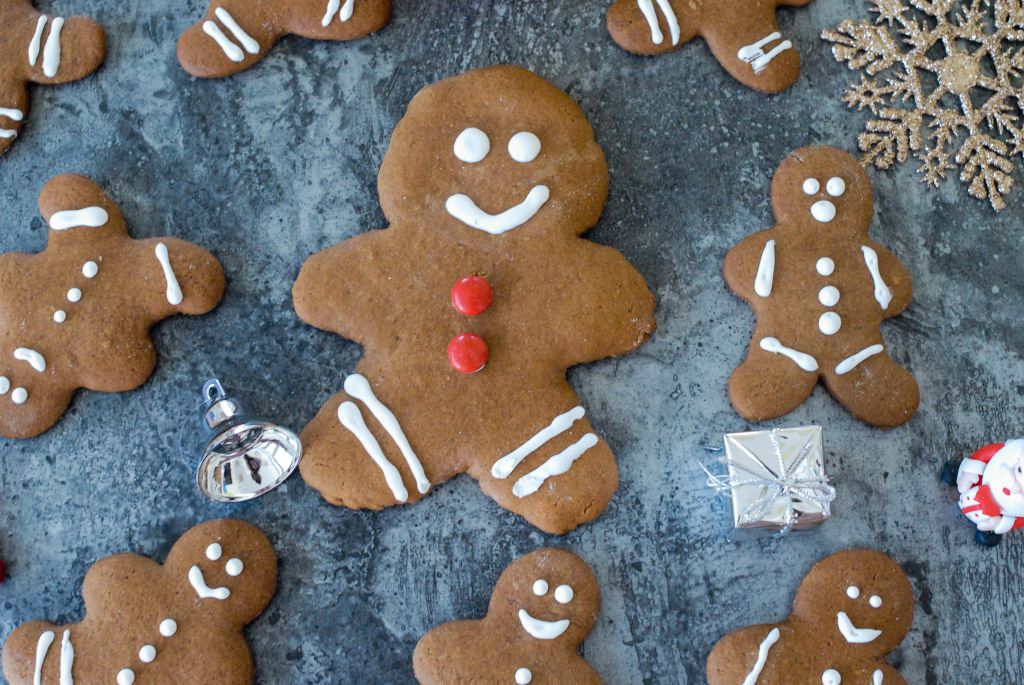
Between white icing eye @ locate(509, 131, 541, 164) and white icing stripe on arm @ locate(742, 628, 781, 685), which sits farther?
white icing eye @ locate(509, 131, 541, 164)

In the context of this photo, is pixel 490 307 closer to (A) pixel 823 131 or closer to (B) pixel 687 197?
(B) pixel 687 197

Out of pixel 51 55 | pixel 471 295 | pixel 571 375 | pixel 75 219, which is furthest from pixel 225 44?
pixel 571 375

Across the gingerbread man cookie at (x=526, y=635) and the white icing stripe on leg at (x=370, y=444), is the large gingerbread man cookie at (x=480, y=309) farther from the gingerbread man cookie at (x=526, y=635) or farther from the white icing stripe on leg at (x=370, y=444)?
the gingerbread man cookie at (x=526, y=635)

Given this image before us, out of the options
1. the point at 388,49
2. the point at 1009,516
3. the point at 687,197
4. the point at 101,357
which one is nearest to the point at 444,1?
the point at 388,49

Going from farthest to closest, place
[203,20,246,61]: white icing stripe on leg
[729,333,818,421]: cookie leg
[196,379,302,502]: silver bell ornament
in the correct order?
[203,20,246,61]: white icing stripe on leg → [729,333,818,421]: cookie leg → [196,379,302,502]: silver bell ornament

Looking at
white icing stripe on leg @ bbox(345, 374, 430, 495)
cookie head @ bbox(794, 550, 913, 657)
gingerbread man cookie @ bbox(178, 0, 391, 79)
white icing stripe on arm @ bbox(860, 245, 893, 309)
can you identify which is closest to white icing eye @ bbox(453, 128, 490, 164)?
gingerbread man cookie @ bbox(178, 0, 391, 79)

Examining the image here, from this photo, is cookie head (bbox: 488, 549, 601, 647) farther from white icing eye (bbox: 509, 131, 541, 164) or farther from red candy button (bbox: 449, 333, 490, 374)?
white icing eye (bbox: 509, 131, 541, 164)

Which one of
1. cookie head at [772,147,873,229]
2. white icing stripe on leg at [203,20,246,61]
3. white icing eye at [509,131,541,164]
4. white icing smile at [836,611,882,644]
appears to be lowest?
white icing smile at [836,611,882,644]

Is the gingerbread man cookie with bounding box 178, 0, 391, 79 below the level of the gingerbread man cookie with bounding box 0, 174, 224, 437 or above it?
above
